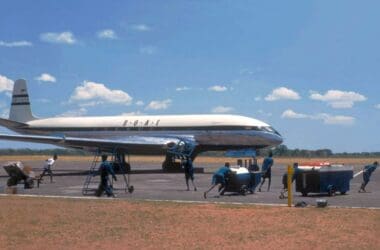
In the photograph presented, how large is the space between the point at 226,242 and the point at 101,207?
6056 millimetres

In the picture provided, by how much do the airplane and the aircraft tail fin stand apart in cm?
877

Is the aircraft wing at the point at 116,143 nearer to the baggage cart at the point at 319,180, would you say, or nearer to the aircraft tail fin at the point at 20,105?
the aircraft tail fin at the point at 20,105

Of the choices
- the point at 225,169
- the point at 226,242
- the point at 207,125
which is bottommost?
the point at 226,242

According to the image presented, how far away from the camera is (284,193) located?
20703mm

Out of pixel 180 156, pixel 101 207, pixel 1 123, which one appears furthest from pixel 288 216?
pixel 1 123

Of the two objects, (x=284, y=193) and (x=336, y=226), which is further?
(x=284, y=193)

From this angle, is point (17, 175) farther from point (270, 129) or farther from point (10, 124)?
point (10, 124)

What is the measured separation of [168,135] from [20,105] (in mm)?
18691

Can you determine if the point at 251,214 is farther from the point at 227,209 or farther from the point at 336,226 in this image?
the point at 336,226

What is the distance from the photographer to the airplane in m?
38.4

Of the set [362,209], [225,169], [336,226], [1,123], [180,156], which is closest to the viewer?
[336,226]

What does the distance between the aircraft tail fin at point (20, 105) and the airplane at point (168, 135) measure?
8772 mm

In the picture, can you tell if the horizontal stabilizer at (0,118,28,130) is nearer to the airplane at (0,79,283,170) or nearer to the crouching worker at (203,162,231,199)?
the airplane at (0,79,283,170)

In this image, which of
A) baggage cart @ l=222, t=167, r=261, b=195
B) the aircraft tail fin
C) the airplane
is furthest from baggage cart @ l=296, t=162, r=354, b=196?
the aircraft tail fin
